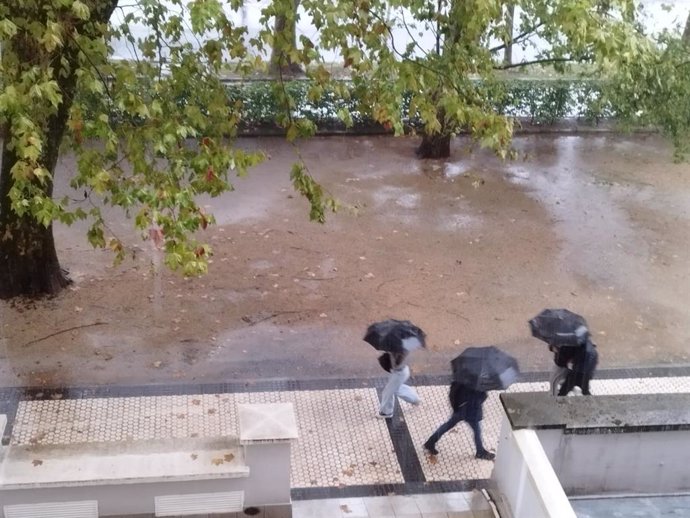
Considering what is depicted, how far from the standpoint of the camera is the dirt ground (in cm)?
878

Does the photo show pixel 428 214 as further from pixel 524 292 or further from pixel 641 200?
pixel 641 200

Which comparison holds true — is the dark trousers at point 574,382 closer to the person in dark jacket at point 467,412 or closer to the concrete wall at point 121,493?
the person in dark jacket at point 467,412

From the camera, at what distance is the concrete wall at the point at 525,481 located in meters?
5.04

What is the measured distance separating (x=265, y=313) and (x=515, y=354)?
3.06 meters

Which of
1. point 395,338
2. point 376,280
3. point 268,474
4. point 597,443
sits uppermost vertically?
point 395,338

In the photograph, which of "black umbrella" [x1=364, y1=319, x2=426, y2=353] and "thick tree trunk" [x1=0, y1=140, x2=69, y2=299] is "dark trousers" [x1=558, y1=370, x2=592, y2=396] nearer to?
"black umbrella" [x1=364, y1=319, x2=426, y2=353]

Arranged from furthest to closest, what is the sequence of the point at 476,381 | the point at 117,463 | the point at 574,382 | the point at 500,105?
the point at 500,105
the point at 574,382
the point at 476,381
the point at 117,463

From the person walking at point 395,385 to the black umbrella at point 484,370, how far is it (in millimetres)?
609

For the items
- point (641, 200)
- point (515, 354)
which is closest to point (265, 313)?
point (515, 354)

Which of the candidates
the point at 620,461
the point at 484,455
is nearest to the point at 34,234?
the point at 484,455

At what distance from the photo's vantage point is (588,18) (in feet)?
20.4

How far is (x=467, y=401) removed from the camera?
6809 mm

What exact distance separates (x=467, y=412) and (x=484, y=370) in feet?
1.69

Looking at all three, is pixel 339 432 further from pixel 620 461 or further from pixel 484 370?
pixel 620 461
